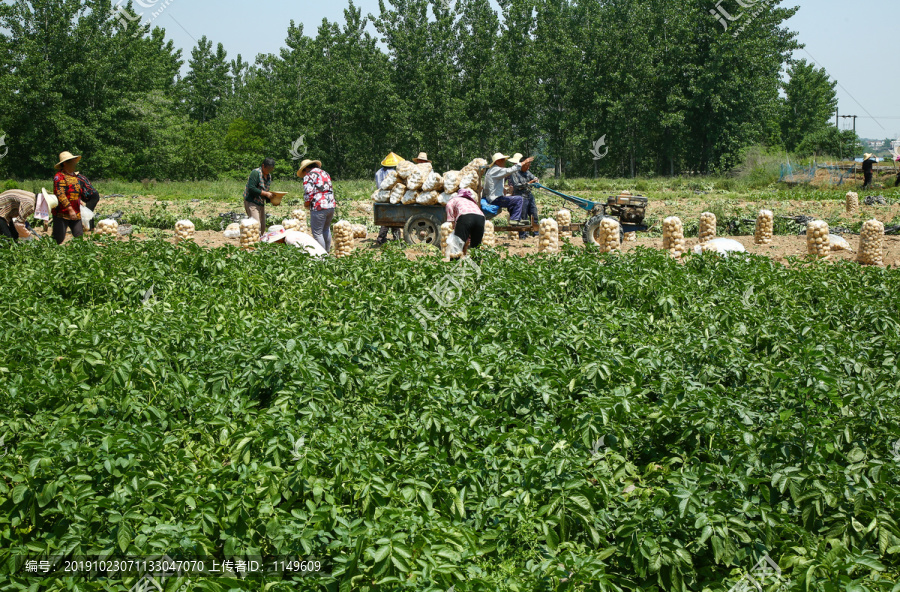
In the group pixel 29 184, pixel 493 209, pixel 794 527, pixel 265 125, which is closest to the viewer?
pixel 794 527

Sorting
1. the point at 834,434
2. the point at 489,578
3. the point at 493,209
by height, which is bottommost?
the point at 489,578

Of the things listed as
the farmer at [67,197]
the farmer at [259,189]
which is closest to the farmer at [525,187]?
the farmer at [259,189]

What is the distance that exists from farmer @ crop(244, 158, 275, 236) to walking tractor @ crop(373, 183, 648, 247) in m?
2.05

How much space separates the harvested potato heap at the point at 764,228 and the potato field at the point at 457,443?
7538 millimetres

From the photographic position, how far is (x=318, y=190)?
10.9 m

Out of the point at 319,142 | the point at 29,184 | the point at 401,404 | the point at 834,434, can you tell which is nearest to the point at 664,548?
the point at 834,434

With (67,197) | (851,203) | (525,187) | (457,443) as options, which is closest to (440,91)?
(851,203)

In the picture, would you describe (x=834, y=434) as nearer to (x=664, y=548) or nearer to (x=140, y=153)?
(x=664, y=548)

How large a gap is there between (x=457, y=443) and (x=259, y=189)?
826cm

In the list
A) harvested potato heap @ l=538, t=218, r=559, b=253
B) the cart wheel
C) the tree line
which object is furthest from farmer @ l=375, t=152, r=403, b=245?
the tree line

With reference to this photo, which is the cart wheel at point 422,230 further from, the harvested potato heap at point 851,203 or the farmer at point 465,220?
the harvested potato heap at point 851,203

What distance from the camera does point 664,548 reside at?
305cm

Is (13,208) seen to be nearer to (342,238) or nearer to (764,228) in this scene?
(342,238)

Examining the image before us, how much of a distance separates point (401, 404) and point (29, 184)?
27803mm
